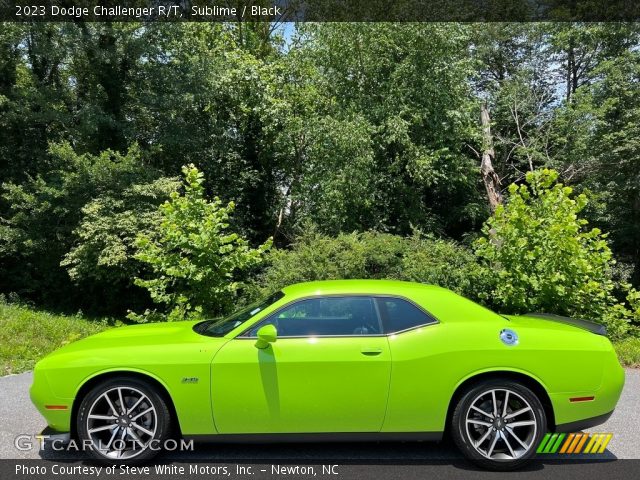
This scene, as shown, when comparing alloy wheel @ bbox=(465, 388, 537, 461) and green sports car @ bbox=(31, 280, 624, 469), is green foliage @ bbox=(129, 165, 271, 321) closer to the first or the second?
green sports car @ bbox=(31, 280, 624, 469)

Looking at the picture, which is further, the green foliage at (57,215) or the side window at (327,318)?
the green foliage at (57,215)

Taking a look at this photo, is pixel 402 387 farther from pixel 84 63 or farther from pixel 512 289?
pixel 84 63

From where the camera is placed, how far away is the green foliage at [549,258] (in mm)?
8430

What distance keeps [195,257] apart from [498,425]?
5.86 metres

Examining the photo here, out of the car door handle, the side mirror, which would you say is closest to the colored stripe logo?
the car door handle

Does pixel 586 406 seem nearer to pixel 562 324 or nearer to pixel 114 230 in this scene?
pixel 562 324

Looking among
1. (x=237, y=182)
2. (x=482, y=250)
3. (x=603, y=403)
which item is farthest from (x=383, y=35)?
(x=603, y=403)

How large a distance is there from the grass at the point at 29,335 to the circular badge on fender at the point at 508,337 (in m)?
6.64

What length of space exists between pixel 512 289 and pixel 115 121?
12.6 meters

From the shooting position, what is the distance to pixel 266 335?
4.01m

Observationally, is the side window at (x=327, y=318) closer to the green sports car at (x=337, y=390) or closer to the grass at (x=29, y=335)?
the green sports car at (x=337, y=390)

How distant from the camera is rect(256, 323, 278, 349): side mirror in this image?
4008 mm

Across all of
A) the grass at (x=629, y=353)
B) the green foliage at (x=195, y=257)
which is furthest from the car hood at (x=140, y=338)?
the grass at (x=629, y=353)

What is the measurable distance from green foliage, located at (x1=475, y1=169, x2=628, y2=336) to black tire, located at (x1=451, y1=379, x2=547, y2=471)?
4.84m
